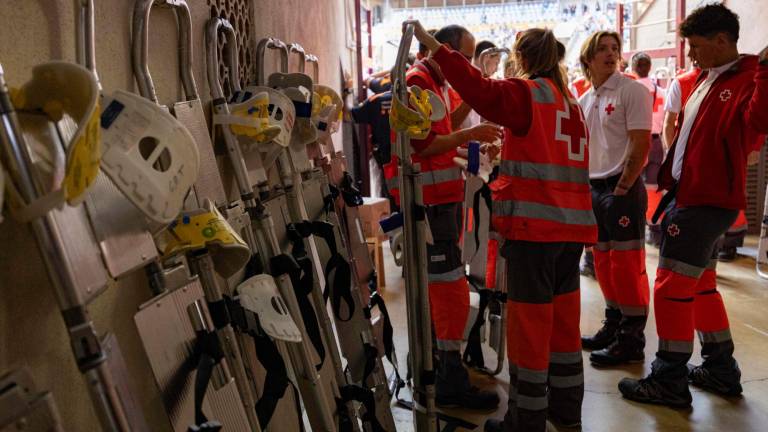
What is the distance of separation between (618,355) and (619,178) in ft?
2.92

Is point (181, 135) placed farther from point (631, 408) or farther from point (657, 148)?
point (657, 148)

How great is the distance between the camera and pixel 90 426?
104 centimetres

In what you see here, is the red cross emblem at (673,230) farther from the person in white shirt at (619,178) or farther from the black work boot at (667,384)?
the black work boot at (667,384)

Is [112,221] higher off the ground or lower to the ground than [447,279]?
higher

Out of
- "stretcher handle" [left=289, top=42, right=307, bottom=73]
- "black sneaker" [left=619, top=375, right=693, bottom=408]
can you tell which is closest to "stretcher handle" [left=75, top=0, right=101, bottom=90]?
"stretcher handle" [left=289, top=42, right=307, bottom=73]

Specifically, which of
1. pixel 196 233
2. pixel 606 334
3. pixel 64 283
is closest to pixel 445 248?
pixel 606 334

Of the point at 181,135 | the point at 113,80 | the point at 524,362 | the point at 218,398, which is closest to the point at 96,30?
the point at 113,80

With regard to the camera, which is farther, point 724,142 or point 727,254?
point 727,254

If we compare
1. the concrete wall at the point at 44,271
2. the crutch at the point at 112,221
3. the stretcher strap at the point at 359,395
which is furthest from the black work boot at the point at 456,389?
the crutch at the point at 112,221

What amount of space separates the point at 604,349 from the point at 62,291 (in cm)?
305

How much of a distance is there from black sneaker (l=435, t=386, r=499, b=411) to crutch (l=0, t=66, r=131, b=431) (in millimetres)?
2108

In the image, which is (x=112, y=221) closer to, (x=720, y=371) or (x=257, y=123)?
(x=257, y=123)

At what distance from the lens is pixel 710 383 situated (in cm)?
281

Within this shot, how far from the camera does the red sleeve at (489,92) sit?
2.02m
